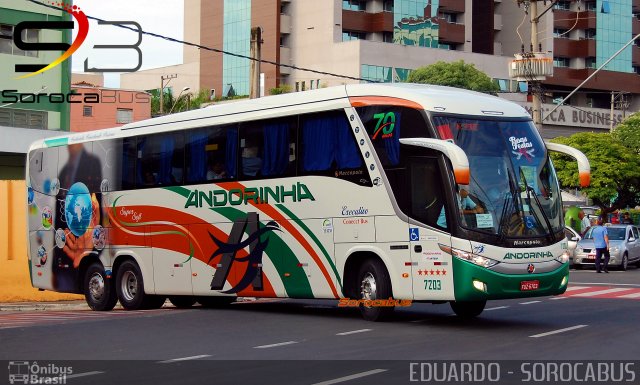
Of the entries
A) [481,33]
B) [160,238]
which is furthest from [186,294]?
[481,33]

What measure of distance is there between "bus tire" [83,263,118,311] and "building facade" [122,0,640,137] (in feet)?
179

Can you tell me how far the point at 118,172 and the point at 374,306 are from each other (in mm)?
7446

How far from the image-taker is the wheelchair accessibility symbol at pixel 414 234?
16.7 meters

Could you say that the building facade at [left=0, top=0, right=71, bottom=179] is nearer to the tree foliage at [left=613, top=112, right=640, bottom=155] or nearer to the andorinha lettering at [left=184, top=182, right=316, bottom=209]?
the andorinha lettering at [left=184, top=182, right=316, bottom=209]

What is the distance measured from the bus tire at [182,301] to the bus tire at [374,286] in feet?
20.6

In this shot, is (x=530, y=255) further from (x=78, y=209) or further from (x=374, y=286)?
(x=78, y=209)

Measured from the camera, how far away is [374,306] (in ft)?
57.7

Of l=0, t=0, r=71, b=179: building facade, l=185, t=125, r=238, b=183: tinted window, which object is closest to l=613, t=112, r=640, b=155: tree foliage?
l=0, t=0, r=71, b=179: building facade

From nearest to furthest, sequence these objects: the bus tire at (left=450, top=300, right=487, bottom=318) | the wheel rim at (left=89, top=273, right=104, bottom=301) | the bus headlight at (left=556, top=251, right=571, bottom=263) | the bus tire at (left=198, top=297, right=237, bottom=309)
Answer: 1. the bus headlight at (left=556, top=251, right=571, bottom=263)
2. the bus tire at (left=450, top=300, right=487, bottom=318)
3. the wheel rim at (left=89, top=273, right=104, bottom=301)
4. the bus tire at (left=198, top=297, right=237, bottom=309)

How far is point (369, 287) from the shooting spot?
17688 mm

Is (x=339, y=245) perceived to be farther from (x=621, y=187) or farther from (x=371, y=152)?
(x=621, y=187)

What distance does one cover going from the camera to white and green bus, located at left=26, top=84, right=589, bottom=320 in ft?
53.7

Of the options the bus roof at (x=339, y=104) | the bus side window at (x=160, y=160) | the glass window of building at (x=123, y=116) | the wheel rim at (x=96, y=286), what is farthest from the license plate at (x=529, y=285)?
the glass window of building at (x=123, y=116)
